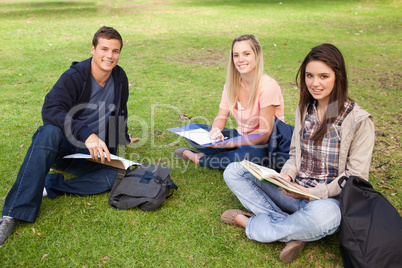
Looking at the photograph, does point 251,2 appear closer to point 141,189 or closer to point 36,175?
point 141,189

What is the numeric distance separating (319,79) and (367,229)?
1.15m

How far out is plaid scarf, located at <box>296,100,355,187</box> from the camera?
284 centimetres

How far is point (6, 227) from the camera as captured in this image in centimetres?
290

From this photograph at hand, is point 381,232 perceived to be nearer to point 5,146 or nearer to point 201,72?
point 5,146

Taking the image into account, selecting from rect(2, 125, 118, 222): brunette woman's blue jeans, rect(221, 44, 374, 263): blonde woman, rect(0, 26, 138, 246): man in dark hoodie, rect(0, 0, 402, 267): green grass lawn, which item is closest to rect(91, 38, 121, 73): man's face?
rect(0, 26, 138, 246): man in dark hoodie

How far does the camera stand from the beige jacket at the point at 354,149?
266 cm

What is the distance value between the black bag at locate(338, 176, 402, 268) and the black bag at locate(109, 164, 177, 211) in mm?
1626

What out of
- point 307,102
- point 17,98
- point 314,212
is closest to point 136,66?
point 17,98

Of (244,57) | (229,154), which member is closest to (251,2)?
(244,57)

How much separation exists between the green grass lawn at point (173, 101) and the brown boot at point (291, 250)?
2.8 inches

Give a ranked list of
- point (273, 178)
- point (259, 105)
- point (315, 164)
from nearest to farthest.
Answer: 1. point (273, 178)
2. point (315, 164)
3. point (259, 105)

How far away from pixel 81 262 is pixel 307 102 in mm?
2269

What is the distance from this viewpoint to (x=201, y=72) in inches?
313

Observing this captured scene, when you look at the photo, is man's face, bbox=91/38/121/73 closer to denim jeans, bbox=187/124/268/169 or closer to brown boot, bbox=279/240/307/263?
denim jeans, bbox=187/124/268/169
